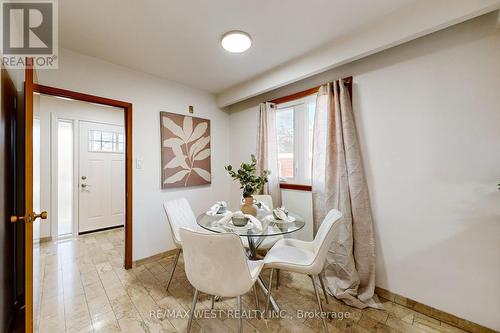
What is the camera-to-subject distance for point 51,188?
345 cm

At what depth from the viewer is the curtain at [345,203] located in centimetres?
198

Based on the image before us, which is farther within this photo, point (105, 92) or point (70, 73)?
point (105, 92)

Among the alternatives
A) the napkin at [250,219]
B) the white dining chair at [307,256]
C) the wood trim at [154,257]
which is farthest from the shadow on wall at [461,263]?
the wood trim at [154,257]

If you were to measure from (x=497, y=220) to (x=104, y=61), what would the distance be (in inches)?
154

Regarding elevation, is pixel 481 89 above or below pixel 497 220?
above

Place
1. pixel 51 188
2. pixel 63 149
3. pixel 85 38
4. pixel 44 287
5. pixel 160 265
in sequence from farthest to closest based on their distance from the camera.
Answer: pixel 63 149 < pixel 51 188 < pixel 160 265 < pixel 44 287 < pixel 85 38

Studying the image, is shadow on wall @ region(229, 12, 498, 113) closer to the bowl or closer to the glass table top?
the glass table top

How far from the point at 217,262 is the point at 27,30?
2384mm

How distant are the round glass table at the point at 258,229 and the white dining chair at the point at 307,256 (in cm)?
21

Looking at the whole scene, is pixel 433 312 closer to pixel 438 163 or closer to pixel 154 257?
pixel 438 163

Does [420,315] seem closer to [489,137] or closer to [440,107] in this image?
[489,137]

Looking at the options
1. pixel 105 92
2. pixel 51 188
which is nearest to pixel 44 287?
pixel 51 188

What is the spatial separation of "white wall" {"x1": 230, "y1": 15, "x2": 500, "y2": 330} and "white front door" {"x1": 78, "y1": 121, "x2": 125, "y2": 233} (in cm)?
441

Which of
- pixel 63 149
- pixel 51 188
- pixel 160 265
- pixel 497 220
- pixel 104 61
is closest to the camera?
pixel 497 220
